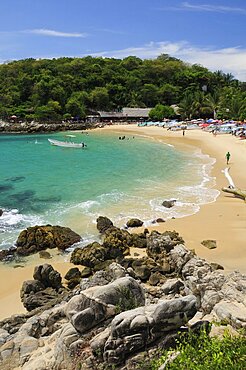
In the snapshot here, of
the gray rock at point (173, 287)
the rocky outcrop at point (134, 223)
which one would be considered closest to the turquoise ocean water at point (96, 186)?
the rocky outcrop at point (134, 223)

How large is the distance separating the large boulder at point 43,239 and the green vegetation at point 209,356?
1183cm

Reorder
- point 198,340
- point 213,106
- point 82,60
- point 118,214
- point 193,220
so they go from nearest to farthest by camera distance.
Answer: point 198,340, point 193,220, point 118,214, point 213,106, point 82,60

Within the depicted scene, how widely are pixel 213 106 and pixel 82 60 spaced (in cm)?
5671

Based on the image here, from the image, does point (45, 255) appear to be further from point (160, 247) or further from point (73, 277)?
point (160, 247)

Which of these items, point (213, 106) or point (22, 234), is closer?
point (22, 234)

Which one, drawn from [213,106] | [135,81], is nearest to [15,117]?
[135,81]

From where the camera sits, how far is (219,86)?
11719 centimetres

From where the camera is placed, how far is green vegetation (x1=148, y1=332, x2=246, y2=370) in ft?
19.0

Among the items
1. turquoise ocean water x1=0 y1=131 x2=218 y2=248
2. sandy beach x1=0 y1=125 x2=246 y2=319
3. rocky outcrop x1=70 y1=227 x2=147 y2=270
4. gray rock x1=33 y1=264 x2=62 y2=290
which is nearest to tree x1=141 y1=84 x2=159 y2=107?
turquoise ocean water x1=0 y1=131 x2=218 y2=248

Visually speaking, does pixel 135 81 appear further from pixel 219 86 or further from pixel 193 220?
pixel 193 220

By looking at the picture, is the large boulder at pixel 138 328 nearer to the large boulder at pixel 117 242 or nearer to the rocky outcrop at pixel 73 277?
the rocky outcrop at pixel 73 277

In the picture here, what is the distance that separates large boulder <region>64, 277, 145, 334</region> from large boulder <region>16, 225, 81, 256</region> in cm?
929

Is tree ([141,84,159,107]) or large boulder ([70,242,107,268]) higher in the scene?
tree ([141,84,159,107])

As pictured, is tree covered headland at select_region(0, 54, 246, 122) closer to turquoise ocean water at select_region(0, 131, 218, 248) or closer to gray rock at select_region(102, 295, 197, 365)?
turquoise ocean water at select_region(0, 131, 218, 248)
